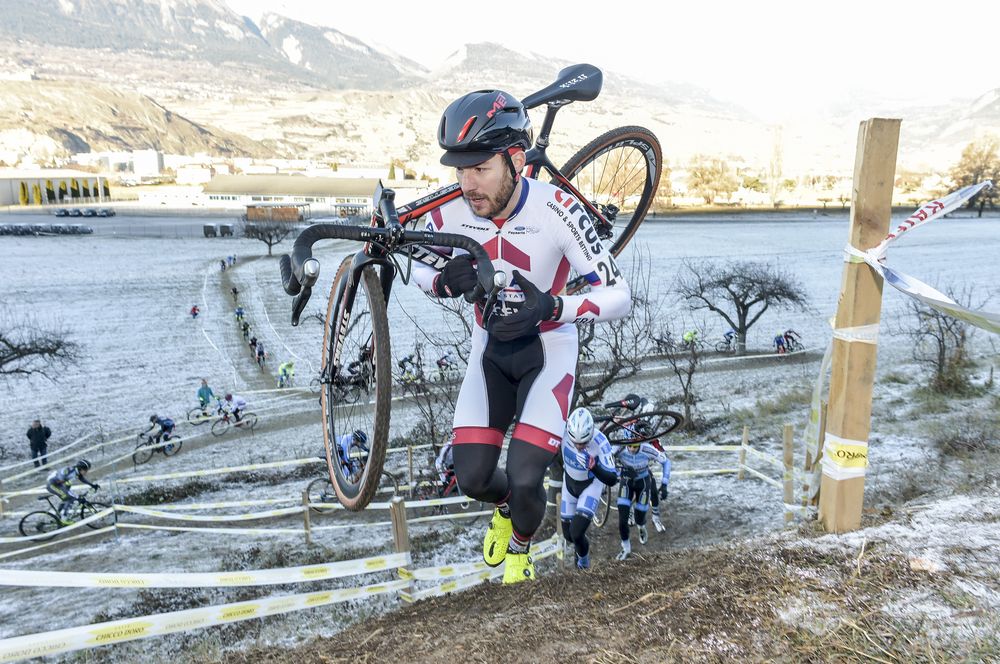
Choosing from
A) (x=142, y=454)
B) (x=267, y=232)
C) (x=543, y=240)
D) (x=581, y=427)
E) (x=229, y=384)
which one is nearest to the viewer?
(x=543, y=240)

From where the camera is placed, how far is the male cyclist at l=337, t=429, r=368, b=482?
4.66 metres

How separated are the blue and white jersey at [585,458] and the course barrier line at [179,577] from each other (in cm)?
263

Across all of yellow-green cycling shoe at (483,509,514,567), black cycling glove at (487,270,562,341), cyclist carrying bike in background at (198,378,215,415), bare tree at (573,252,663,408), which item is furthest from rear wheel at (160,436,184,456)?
black cycling glove at (487,270,562,341)

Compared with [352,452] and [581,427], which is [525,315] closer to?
[352,452]

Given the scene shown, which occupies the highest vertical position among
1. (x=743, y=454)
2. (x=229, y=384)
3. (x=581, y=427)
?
(x=581, y=427)

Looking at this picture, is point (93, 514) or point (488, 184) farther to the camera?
point (93, 514)

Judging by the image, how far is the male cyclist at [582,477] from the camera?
9273mm

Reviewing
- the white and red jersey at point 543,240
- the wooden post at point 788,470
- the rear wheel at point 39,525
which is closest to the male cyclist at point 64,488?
the rear wheel at point 39,525

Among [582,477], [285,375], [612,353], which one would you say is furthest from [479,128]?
[285,375]

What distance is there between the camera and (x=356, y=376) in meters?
4.90

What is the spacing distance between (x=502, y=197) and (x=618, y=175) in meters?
3.47

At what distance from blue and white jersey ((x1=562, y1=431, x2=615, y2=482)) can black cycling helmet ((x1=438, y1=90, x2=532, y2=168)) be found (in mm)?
5350

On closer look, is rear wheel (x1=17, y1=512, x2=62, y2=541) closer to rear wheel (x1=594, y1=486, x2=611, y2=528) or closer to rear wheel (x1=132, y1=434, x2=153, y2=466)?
rear wheel (x1=132, y1=434, x2=153, y2=466)

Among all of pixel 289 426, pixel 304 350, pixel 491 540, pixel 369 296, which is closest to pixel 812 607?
pixel 491 540
